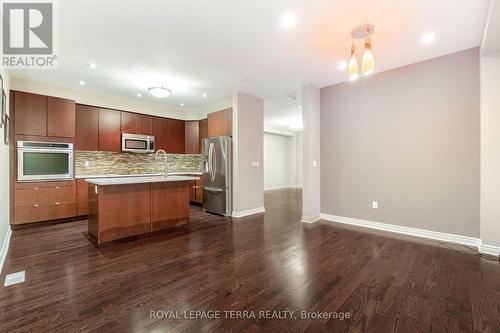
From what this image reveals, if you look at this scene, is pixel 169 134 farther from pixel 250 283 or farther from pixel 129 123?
pixel 250 283

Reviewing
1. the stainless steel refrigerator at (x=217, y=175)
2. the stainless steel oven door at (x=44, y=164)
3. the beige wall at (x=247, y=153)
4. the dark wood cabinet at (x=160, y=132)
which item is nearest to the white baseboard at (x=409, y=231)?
the beige wall at (x=247, y=153)

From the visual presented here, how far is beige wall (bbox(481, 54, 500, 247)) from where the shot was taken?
2822 mm

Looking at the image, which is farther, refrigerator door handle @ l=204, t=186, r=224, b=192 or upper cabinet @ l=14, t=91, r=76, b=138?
refrigerator door handle @ l=204, t=186, r=224, b=192

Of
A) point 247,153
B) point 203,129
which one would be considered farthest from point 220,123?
point 203,129

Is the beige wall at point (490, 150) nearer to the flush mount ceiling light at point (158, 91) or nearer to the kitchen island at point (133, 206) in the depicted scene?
the kitchen island at point (133, 206)

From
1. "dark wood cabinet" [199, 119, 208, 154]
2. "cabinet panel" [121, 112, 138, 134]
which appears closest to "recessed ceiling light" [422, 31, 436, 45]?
"dark wood cabinet" [199, 119, 208, 154]

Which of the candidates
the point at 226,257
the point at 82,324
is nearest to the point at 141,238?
the point at 226,257

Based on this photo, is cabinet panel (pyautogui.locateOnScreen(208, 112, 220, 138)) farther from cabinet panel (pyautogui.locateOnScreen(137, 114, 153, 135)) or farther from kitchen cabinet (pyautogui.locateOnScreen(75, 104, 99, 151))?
kitchen cabinet (pyautogui.locateOnScreen(75, 104, 99, 151))

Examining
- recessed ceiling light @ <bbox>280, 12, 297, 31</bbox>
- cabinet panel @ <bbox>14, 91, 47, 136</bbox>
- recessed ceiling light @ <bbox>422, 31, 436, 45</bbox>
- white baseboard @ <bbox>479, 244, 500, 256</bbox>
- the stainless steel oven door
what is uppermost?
recessed ceiling light @ <bbox>422, 31, 436, 45</bbox>

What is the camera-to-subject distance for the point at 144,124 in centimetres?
573

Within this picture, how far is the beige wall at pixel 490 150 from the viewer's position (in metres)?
2.82

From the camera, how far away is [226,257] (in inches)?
110

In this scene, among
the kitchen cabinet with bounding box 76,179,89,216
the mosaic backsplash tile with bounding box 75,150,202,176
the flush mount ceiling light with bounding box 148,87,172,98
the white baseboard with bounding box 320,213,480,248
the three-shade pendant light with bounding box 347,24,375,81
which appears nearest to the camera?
the three-shade pendant light with bounding box 347,24,375,81

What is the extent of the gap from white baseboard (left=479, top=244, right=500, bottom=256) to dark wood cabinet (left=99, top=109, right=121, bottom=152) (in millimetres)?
6791
